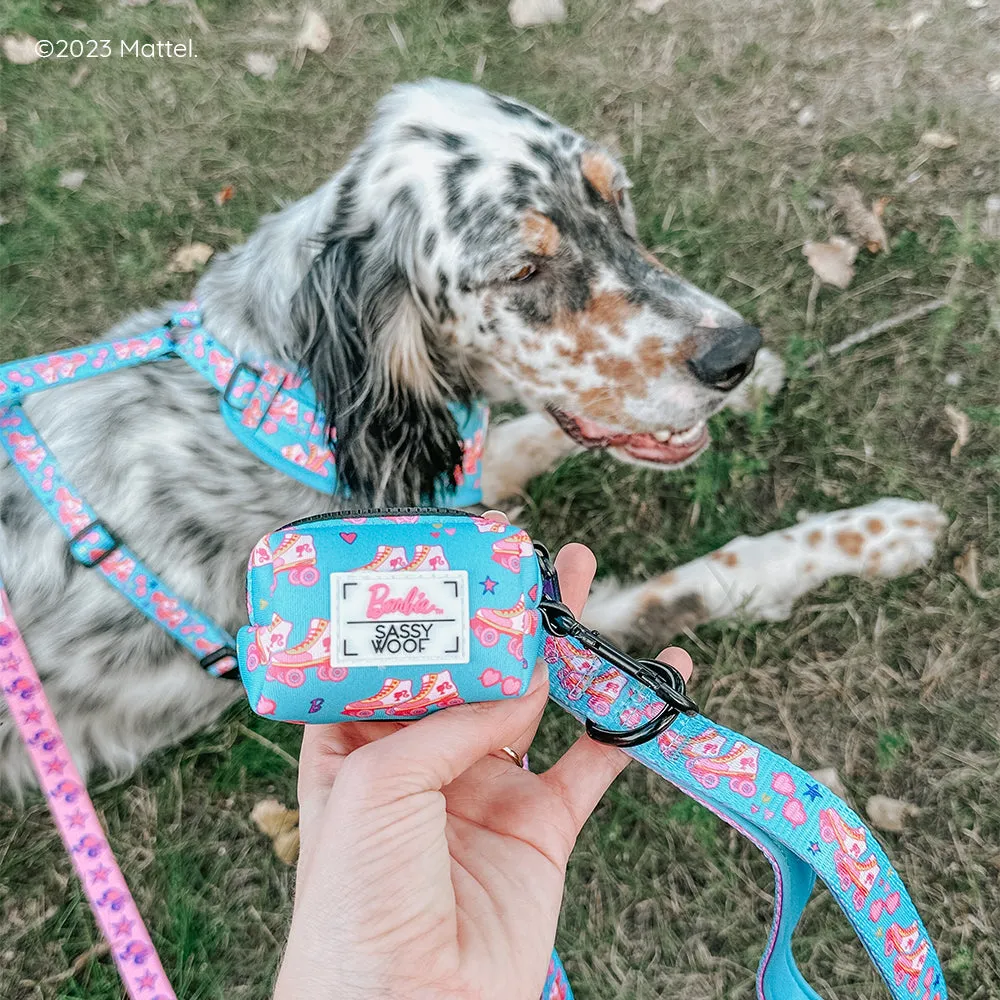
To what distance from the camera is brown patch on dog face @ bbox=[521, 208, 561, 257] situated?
2268 millimetres

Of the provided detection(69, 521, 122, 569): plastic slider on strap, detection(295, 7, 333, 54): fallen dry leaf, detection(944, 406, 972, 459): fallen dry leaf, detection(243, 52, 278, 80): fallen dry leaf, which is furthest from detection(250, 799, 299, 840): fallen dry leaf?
detection(295, 7, 333, 54): fallen dry leaf

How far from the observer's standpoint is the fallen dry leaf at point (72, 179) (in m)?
3.96

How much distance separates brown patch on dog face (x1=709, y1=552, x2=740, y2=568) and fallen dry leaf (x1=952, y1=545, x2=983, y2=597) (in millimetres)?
762

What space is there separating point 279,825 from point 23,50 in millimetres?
3912

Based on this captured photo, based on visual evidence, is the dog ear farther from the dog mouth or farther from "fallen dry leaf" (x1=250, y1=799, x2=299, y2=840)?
"fallen dry leaf" (x1=250, y1=799, x2=299, y2=840)

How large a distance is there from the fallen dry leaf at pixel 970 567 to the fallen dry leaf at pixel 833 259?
1141 millimetres

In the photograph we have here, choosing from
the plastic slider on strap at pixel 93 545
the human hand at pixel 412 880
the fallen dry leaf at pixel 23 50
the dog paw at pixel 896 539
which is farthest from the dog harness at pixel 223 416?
the fallen dry leaf at pixel 23 50

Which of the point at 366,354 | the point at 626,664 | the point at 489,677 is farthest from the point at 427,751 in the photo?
the point at 366,354

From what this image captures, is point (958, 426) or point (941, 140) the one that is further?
point (941, 140)

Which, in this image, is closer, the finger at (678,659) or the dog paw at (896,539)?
the finger at (678,659)

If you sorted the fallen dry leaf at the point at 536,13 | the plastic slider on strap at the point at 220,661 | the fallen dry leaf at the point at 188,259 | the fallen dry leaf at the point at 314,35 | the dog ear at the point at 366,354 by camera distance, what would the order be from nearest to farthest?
the plastic slider on strap at the point at 220,661 < the dog ear at the point at 366,354 < the fallen dry leaf at the point at 188,259 < the fallen dry leaf at the point at 536,13 < the fallen dry leaf at the point at 314,35

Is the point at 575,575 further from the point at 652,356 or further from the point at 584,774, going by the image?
the point at 652,356

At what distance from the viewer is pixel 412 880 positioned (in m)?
1.36

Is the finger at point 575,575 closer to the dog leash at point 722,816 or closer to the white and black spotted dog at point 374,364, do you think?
the dog leash at point 722,816
